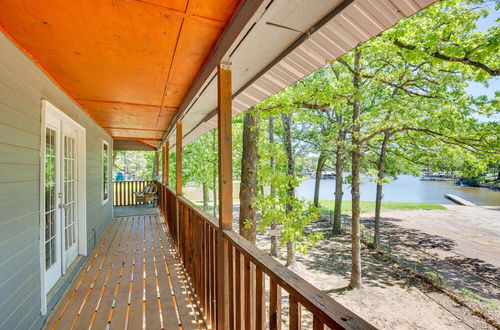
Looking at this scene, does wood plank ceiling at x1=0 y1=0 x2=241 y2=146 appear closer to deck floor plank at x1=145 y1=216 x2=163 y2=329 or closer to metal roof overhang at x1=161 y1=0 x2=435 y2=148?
metal roof overhang at x1=161 y1=0 x2=435 y2=148

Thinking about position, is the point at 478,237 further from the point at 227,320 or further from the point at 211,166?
the point at 227,320

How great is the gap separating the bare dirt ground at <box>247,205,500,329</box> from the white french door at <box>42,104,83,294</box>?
6.46m

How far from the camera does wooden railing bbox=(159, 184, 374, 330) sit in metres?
0.87

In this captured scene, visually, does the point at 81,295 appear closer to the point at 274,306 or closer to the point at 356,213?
the point at 274,306

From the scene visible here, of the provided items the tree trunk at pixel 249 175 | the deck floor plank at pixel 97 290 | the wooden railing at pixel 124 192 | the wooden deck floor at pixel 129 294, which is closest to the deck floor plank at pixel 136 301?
the wooden deck floor at pixel 129 294

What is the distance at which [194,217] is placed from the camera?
9.70 feet

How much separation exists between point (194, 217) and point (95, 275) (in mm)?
1863

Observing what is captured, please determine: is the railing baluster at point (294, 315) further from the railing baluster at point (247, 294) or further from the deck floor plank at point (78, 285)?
the deck floor plank at point (78, 285)

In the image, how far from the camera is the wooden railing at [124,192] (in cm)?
1083

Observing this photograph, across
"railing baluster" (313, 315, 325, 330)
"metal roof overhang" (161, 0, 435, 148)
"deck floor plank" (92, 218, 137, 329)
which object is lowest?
"deck floor plank" (92, 218, 137, 329)

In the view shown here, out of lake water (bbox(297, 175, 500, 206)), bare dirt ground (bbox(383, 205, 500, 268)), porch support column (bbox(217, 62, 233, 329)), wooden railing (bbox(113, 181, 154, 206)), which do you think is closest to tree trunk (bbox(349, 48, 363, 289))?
bare dirt ground (bbox(383, 205, 500, 268))

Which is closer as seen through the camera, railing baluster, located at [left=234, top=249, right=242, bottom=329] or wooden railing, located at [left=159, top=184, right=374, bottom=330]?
wooden railing, located at [left=159, top=184, right=374, bottom=330]

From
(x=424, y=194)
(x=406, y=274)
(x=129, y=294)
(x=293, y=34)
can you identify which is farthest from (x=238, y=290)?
(x=424, y=194)

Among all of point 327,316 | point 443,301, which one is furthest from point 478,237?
point 327,316
